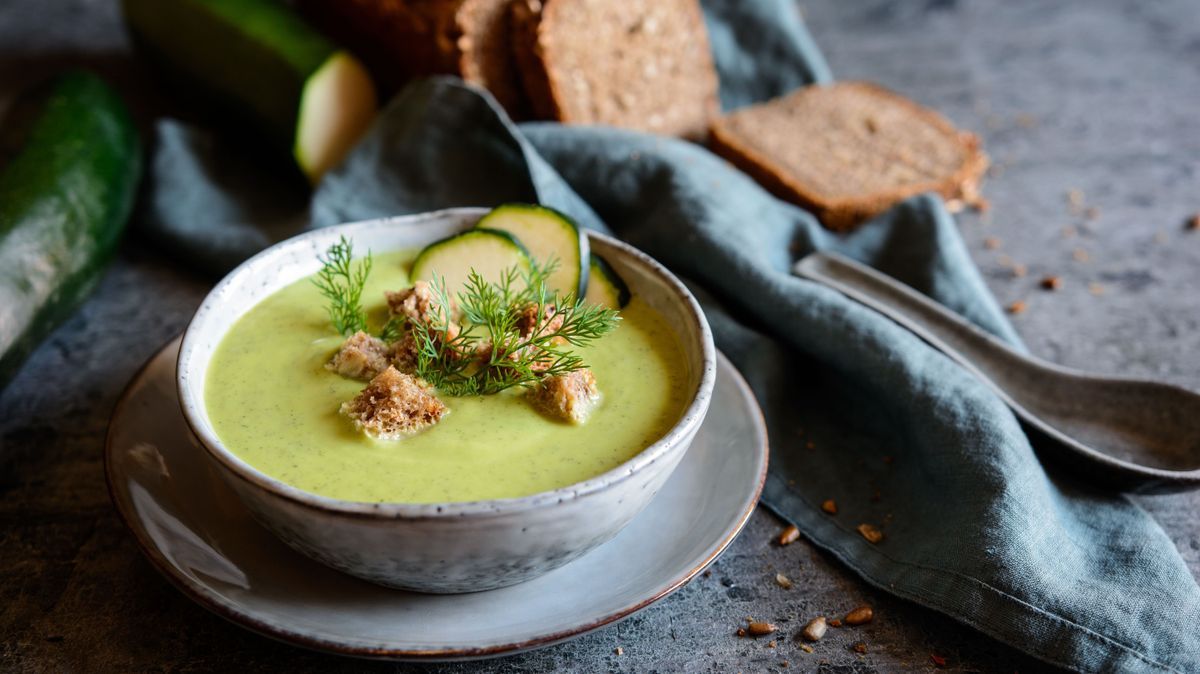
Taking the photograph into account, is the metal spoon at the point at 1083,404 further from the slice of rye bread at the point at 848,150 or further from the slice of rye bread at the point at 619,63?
the slice of rye bread at the point at 619,63

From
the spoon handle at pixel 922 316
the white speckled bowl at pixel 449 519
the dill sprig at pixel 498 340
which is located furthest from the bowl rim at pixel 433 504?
the spoon handle at pixel 922 316

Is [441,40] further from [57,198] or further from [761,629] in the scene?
[761,629]

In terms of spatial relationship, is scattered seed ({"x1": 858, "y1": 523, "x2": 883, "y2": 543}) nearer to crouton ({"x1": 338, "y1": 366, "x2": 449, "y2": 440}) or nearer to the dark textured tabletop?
the dark textured tabletop

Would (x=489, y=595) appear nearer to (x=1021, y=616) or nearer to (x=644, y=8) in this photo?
(x=1021, y=616)

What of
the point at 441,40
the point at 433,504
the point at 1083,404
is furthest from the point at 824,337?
the point at 441,40

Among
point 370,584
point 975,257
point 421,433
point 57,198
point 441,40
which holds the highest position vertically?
point 441,40

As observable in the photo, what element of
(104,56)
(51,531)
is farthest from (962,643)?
(104,56)
